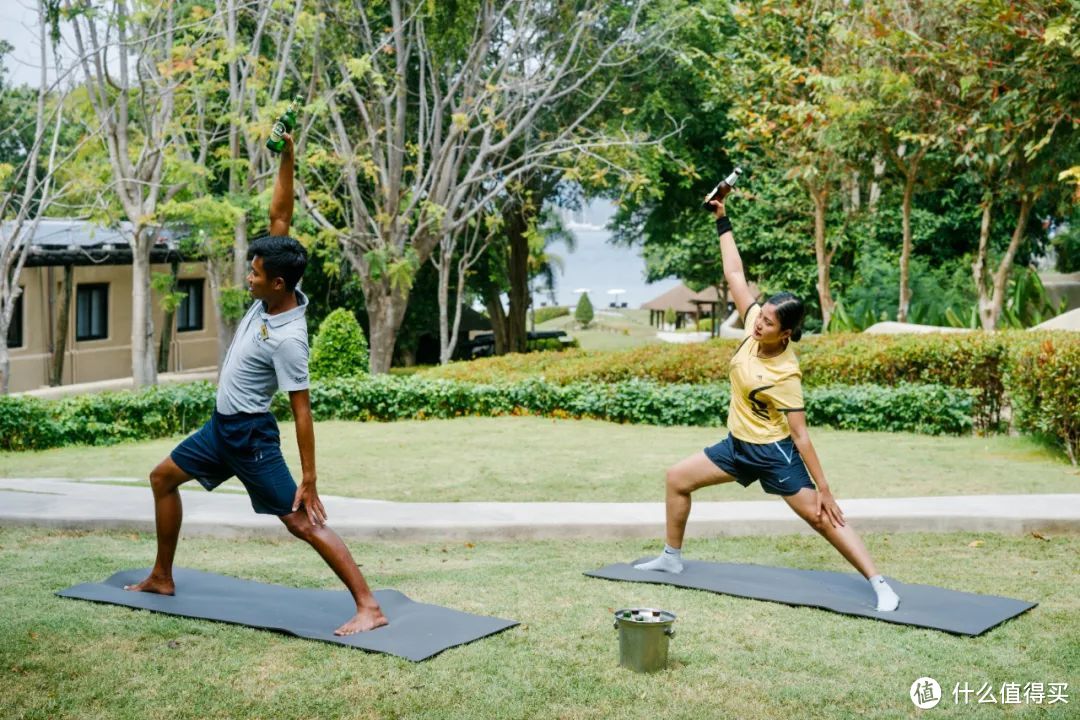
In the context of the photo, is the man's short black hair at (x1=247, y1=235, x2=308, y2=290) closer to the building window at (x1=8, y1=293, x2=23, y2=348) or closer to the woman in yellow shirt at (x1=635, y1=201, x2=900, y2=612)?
the woman in yellow shirt at (x1=635, y1=201, x2=900, y2=612)

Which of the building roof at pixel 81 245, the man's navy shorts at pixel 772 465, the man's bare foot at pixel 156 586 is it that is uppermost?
the building roof at pixel 81 245

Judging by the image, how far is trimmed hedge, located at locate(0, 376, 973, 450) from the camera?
551 inches

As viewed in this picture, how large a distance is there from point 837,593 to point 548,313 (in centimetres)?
7269

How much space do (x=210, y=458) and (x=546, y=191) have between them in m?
23.1

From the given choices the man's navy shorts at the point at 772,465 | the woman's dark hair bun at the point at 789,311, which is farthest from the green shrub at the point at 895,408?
the woman's dark hair bun at the point at 789,311

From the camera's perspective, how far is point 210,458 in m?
5.96

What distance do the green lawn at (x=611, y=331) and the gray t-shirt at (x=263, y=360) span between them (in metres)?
42.4

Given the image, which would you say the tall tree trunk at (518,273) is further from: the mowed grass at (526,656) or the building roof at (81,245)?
the mowed grass at (526,656)

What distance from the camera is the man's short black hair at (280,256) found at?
5.69m

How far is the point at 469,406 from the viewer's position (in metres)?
16.6

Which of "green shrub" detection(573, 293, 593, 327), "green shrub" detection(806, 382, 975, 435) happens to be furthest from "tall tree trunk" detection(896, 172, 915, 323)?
"green shrub" detection(573, 293, 593, 327)

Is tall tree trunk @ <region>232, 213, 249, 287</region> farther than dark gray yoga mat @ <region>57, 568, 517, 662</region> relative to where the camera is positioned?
Yes

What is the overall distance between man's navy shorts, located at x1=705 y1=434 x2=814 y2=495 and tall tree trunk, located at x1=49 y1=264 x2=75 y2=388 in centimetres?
1975

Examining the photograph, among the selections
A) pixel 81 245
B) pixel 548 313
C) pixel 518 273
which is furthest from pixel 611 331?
pixel 81 245
